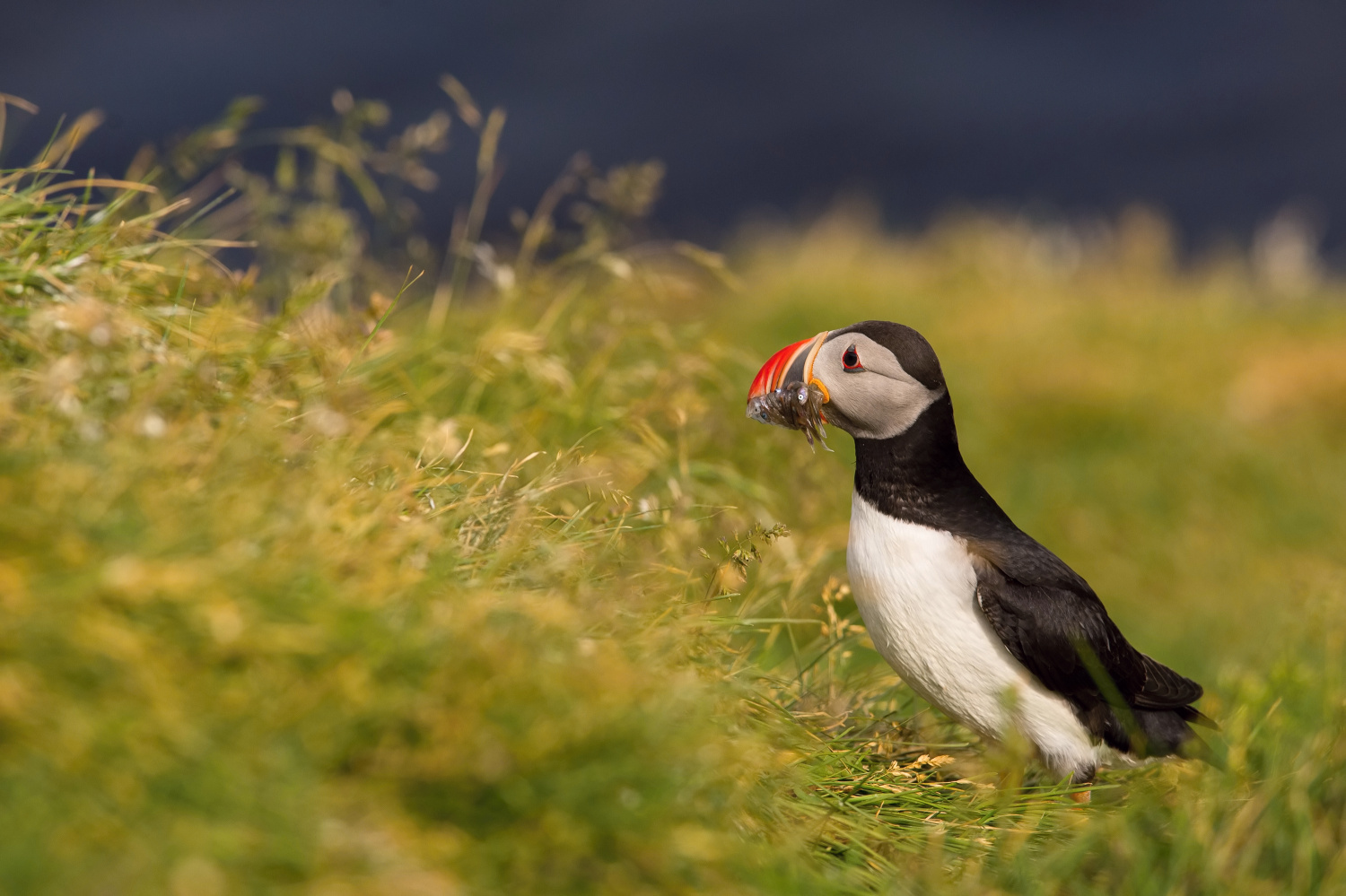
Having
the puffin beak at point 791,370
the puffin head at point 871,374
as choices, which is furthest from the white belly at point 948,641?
the puffin beak at point 791,370

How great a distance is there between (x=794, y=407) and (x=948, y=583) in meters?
0.74

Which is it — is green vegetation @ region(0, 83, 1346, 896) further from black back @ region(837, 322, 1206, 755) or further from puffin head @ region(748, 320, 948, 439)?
puffin head @ region(748, 320, 948, 439)

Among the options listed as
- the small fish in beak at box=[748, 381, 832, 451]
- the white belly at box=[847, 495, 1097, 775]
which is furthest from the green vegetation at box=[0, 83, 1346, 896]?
the small fish in beak at box=[748, 381, 832, 451]

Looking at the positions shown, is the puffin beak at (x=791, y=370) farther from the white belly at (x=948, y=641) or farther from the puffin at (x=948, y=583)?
the white belly at (x=948, y=641)

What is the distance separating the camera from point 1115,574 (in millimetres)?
9055

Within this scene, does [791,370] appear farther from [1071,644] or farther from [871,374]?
[1071,644]

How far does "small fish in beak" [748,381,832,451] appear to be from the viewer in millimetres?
3473

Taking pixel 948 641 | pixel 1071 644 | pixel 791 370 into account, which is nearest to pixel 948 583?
pixel 948 641

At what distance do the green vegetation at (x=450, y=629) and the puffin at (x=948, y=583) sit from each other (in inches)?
7.5

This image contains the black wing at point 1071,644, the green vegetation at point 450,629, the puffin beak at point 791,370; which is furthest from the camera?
the puffin beak at point 791,370

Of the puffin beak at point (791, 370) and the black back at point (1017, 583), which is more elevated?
the puffin beak at point (791, 370)

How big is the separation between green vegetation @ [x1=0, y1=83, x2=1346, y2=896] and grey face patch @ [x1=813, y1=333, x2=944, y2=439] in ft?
1.80

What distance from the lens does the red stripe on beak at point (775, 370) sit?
3.53 m

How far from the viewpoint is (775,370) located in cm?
355
